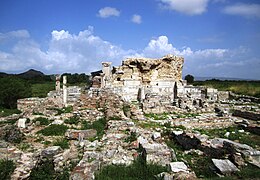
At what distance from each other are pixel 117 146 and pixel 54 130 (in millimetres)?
3450

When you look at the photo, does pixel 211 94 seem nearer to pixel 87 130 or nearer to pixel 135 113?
pixel 135 113

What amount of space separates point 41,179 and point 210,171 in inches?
183

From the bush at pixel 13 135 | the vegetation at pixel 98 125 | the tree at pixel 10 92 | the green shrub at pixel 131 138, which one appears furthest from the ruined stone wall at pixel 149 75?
the bush at pixel 13 135

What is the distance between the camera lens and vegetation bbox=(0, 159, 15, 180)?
18.1ft

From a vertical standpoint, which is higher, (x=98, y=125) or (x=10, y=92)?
(x=10, y=92)

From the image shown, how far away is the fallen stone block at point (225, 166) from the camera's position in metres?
5.76

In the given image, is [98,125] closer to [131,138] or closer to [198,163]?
[131,138]

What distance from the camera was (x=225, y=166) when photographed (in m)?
5.96

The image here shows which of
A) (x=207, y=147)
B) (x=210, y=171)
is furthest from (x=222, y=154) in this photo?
(x=210, y=171)

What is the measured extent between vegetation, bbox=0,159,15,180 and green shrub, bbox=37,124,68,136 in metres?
2.97

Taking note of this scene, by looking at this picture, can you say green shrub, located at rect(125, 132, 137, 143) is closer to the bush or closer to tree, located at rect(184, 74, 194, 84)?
the bush

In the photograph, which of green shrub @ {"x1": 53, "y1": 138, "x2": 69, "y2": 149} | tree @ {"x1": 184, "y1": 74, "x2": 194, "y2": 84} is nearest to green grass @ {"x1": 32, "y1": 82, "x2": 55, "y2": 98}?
green shrub @ {"x1": 53, "y1": 138, "x2": 69, "y2": 149}

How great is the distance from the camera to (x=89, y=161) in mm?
6242

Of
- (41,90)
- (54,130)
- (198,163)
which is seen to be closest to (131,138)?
(198,163)
